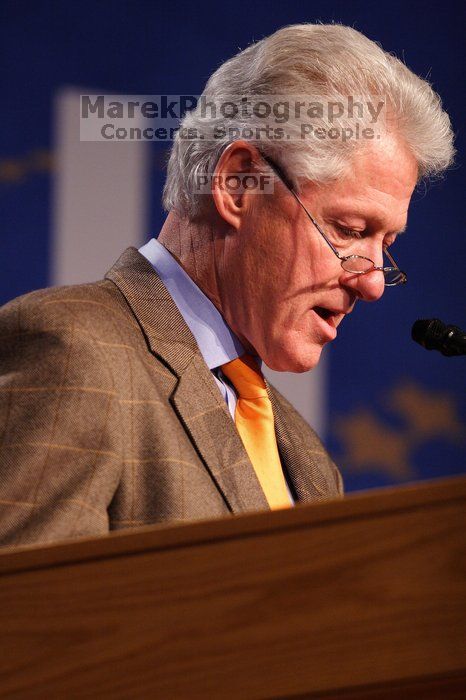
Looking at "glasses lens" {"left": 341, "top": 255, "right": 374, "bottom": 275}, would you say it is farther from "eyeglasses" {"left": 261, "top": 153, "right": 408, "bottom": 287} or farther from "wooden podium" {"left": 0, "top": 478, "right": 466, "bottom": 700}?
"wooden podium" {"left": 0, "top": 478, "right": 466, "bottom": 700}

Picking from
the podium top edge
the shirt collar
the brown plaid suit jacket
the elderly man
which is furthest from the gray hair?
the podium top edge

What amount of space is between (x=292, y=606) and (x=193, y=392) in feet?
1.92

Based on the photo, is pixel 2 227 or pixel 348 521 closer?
pixel 348 521

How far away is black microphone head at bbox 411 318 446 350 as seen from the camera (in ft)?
4.33

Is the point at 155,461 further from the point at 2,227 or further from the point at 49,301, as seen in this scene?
the point at 2,227

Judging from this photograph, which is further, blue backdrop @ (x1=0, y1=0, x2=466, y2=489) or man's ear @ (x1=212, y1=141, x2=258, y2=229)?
blue backdrop @ (x1=0, y1=0, x2=466, y2=489)

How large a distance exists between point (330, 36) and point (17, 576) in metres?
1.01

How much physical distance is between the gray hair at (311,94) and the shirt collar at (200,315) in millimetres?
103

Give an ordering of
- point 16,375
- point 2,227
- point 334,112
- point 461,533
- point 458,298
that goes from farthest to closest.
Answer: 1. point 458,298
2. point 2,227
3. point 334,112
4. point 16,375
5. point 461,533

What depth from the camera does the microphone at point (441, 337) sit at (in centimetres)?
130

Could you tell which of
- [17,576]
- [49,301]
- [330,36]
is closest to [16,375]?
[49,301]

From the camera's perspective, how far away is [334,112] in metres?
1.40

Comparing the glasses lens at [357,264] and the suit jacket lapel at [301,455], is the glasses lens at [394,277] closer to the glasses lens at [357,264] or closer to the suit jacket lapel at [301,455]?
the glasses lens at [357,264]

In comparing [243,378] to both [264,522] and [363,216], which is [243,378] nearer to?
[363,216]
